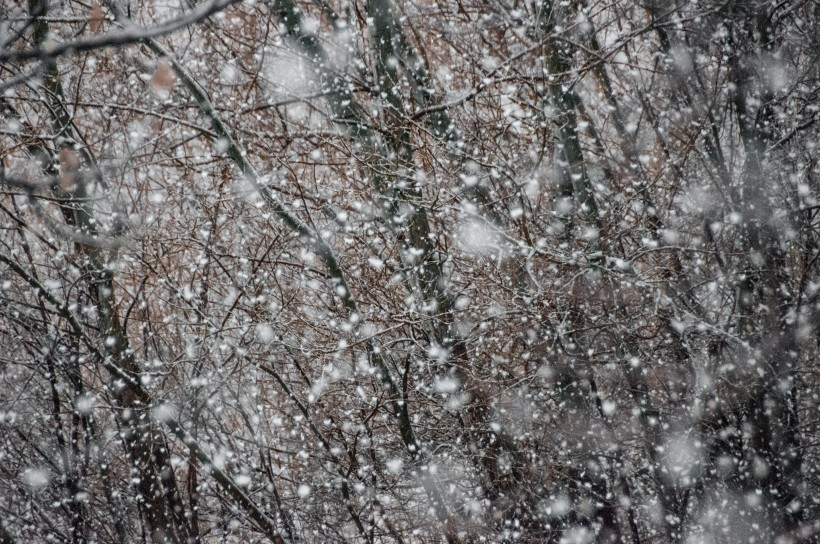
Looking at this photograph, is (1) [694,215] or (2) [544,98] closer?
(2) [544,98]

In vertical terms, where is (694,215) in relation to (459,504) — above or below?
above

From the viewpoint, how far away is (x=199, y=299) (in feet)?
20.2

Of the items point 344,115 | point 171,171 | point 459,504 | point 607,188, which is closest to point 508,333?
point 459,504

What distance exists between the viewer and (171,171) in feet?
23.4

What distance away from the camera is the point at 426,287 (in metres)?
6.14

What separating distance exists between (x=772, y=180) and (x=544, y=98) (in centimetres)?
259

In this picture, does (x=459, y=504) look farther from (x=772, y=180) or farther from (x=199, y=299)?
(x=772, y=180)

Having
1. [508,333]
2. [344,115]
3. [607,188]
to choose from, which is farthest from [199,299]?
[607,188]

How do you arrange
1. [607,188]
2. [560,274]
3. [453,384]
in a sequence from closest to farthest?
1. [453,384]
2. [560,274]
3. [607,188]

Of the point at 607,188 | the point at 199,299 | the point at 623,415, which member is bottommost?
the point at 623,415

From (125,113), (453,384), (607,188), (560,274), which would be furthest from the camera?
(607,188)

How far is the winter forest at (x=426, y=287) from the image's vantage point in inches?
220

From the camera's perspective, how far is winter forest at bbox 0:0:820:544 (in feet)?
18.4

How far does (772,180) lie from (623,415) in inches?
124
